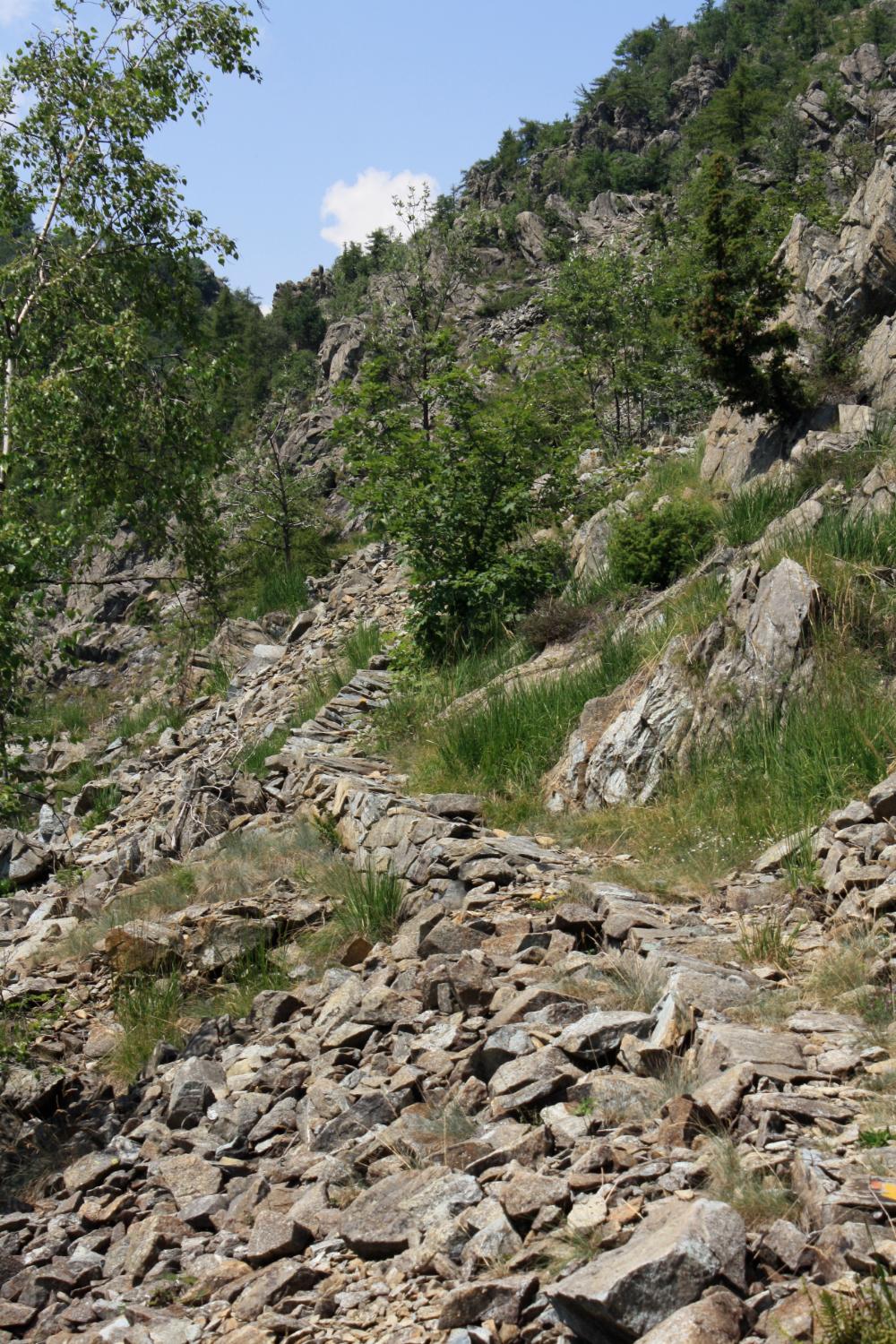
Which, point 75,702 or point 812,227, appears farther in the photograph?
point 75,702

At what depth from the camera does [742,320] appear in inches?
457

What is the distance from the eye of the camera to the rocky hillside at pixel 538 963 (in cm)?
313

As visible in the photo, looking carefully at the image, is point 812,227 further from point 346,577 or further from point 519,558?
point 346,577

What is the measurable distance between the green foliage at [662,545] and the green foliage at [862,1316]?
8.67 meters

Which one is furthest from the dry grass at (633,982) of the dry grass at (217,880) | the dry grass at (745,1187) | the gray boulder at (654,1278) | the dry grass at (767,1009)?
the dry grass at (217,880)

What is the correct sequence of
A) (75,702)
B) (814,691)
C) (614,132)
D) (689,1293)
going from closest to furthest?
(689,1293), (814,691), (75,702), (614,132)

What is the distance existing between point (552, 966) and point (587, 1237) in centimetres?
223

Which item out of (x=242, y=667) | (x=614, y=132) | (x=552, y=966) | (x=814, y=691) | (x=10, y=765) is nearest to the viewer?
(x=552, y=966)

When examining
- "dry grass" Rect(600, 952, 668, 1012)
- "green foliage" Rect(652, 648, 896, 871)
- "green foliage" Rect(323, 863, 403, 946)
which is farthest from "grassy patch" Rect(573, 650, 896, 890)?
"green foliage" Rect(323, 863, 403, 946)

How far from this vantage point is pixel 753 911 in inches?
219

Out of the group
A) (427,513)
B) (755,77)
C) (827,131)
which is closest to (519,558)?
(427,513)

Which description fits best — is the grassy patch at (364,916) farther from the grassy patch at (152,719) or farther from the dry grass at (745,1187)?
the grassy patch at (152,719)

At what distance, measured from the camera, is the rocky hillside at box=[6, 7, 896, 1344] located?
3.13 m

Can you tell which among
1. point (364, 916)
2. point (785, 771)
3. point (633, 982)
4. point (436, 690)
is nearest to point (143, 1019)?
point (364, 916)
